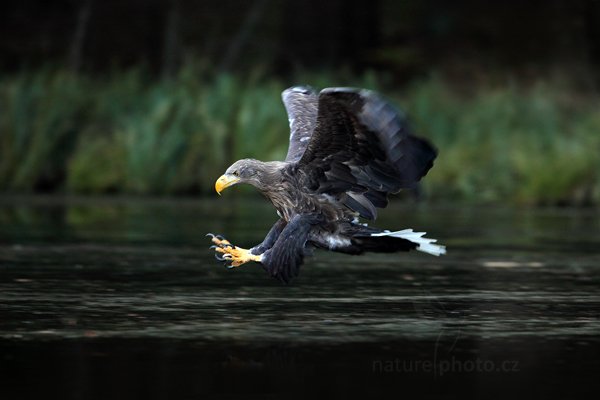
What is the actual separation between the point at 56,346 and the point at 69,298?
1.99 m

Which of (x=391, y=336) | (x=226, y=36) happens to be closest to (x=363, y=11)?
(x=226, y=36)

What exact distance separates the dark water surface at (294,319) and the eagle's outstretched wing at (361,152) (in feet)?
2.24

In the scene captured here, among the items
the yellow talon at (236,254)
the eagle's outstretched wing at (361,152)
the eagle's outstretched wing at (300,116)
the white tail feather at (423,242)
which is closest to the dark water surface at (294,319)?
the yellow talon at (236,254)

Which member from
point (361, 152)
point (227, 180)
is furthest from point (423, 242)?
point (227, 180)

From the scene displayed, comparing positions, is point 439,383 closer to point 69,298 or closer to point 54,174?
point 69,298

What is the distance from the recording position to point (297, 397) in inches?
233

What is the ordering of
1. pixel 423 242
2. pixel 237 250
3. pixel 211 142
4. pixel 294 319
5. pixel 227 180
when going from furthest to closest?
pixel 211 142, pixel 227 180, pixel 237 250, pixel 423 242, pixel 294 319

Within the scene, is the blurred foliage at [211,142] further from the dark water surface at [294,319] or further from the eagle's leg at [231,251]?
the eagle's leg at [231,251]

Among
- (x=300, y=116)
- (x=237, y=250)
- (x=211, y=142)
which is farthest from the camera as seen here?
(x=211, y=142)

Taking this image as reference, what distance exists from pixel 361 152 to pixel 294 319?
5.53 feet

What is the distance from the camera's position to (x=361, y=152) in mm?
9609

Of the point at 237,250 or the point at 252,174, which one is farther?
the point at 252,174

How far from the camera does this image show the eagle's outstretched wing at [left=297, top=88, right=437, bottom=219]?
870cm

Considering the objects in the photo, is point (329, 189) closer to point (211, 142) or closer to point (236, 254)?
point (236, 254)
